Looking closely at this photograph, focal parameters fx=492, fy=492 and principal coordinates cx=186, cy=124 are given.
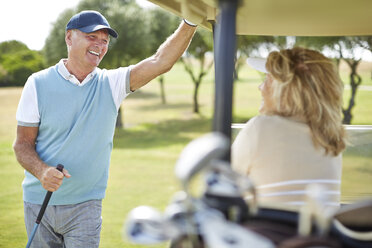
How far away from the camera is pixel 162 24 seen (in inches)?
909

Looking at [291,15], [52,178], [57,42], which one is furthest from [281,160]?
[57,42]

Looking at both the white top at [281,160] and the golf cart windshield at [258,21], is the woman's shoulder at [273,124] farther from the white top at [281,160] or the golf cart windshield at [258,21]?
the golf cart windshield at [258,21]

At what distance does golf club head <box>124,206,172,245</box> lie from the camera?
43.0 inches

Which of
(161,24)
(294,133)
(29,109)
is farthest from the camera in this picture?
(161,24)

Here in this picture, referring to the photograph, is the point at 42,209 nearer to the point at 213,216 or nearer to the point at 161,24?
the point at 213,216

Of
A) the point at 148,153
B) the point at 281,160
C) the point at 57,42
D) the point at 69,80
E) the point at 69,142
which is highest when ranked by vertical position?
the point at 57,42

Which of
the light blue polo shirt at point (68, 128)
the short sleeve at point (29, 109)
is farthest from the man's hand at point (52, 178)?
the short sleeve at point (29, 109)

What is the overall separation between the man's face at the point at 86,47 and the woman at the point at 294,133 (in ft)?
4.19

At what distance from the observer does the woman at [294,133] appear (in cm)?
153

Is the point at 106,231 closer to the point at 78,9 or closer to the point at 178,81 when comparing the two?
the point at 78,9

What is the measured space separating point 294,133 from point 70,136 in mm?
1333

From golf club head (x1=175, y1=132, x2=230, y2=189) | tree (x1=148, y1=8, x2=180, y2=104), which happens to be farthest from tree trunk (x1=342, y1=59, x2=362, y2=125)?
tree (x1=148, y1=8, x2=180, y2=104)

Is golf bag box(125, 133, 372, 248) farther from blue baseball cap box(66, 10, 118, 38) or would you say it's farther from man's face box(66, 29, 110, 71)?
blue baseball cap box(66, 10, 118, 38)

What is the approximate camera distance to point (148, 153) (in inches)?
557
